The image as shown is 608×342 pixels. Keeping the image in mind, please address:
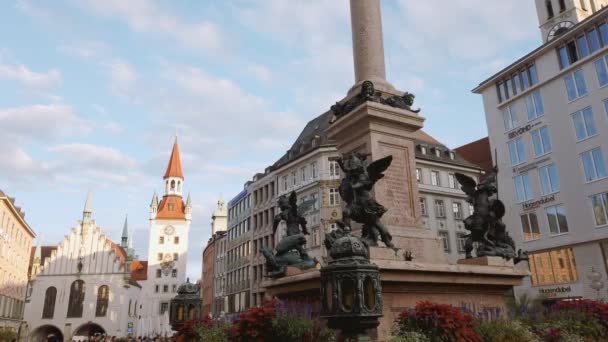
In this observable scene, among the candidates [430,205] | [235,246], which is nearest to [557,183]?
[430,205]

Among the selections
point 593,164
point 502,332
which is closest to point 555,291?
point 593,164

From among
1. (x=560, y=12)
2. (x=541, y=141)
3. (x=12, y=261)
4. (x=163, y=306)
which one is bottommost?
(x=163, y=306)

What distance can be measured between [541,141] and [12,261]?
185 ft

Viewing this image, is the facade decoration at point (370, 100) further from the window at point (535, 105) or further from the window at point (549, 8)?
the window at point (549, 8)

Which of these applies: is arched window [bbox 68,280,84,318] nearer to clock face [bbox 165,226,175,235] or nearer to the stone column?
clock face [bbox 165,226,175,235]

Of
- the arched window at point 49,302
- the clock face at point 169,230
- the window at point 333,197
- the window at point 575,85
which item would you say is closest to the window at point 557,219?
the window at point 575,85

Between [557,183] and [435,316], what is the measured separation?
99.2 ft

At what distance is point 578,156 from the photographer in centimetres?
3150

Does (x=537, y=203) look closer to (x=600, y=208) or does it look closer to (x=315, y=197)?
(x=600, y=208)

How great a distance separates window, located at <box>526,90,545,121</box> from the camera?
34.8 meters

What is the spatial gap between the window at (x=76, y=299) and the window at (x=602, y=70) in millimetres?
67782

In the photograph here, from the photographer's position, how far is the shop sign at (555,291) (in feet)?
102

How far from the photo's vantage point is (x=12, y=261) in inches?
2189

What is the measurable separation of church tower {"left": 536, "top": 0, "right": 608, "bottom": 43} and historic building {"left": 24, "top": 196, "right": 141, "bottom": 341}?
210 feet
